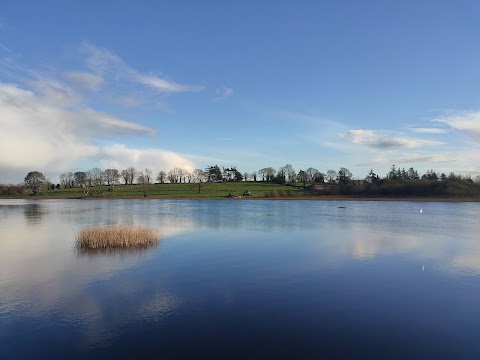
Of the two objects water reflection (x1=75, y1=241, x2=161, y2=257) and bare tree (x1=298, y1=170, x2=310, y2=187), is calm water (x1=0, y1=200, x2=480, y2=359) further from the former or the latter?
bare tree (x1=298, y1=170, x2=310, y2=187)

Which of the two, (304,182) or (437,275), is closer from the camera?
(437,275)

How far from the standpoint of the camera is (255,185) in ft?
429

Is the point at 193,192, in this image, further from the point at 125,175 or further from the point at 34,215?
the point at 34,215

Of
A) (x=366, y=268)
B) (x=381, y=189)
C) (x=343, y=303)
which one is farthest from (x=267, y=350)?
(x=381, y=189)

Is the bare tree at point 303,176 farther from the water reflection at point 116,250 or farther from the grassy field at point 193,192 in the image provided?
the water reflection at point 116,250

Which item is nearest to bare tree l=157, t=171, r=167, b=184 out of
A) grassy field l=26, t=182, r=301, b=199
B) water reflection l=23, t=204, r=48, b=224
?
grassy field l=26, t=182, r=301, b=199

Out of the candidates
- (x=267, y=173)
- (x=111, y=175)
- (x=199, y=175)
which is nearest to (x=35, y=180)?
(x=111, y=175)

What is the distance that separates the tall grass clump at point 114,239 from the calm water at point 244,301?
1.33 metres

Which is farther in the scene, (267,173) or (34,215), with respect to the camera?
(267,173)

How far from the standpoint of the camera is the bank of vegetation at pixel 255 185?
95875 millimetres

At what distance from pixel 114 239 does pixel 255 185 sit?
104407 millimetres

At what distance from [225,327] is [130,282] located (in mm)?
6978

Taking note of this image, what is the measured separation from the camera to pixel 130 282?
56.0 ft

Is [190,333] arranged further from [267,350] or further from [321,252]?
[321,252]
